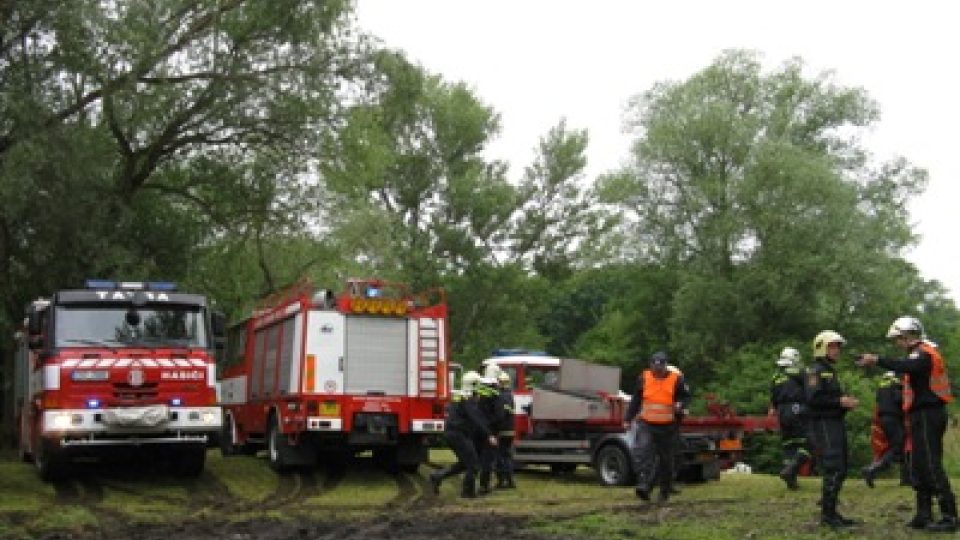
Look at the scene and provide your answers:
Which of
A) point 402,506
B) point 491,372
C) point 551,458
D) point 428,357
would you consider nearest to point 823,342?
point 402,506

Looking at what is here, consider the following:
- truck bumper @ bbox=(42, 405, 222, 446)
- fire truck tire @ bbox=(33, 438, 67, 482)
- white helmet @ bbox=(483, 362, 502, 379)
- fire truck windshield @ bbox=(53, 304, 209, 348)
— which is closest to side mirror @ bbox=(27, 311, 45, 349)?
fire truck windshield @ bbox=(53, 304, 209, 348)

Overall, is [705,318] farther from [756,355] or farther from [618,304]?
[618,304]

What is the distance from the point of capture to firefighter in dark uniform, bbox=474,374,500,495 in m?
15.7

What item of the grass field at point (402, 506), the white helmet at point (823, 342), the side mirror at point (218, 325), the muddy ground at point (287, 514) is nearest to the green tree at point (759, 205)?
the grass field at point (402, 506)

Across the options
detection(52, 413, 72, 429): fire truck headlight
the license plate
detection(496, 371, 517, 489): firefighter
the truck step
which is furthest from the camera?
the truck step

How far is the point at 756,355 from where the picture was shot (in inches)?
1619

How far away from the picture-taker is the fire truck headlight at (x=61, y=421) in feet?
49.0

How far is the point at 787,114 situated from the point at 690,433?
3057 centimetres

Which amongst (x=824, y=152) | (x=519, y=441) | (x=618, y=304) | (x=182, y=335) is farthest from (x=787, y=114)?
(x=182, y=335)

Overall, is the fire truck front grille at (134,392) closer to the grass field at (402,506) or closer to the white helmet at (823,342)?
the grass field at (402,506)

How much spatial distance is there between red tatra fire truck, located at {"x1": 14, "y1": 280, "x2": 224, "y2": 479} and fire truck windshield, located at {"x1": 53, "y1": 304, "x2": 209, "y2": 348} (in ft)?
A: 0.04

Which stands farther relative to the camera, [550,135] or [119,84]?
[550,135]

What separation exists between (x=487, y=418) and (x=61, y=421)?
5.55 metres

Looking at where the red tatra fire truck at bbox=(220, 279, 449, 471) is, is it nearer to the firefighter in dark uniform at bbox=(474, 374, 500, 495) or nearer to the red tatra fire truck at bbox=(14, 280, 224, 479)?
the red tatra fire truck at bbox=(14, 280, 224, 479)
